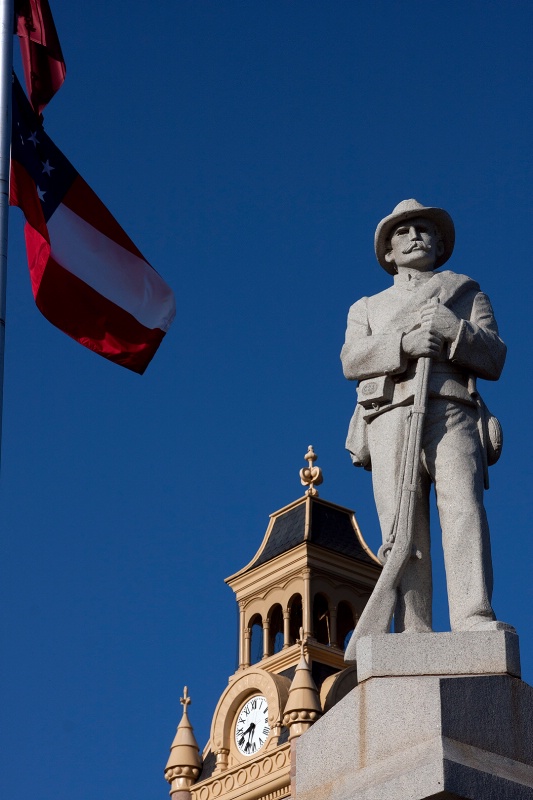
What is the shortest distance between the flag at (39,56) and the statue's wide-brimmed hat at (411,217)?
4417 millimetres

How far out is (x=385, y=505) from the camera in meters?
11.7

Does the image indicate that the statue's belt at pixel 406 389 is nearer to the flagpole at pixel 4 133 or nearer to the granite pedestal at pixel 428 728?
the granite pedestal at pixel 428 728

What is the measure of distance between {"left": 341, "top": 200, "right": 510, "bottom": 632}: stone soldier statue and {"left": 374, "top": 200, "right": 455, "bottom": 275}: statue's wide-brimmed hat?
0.03 ft

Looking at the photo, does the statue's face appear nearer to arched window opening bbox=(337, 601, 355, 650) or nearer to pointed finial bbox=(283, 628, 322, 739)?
pointed finial bbox=(283, 628, 322, 739)

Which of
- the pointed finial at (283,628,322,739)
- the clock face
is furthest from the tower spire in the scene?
the pointed finial at (283,628,322,739)

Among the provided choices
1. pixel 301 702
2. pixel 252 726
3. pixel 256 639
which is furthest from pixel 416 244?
pixel 256 639

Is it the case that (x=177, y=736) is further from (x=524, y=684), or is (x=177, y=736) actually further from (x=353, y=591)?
(x=524, y=684)

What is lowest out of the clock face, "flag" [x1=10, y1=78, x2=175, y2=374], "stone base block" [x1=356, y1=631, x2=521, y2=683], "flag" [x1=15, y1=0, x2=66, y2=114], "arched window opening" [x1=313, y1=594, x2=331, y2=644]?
"stone base block" [x1=356, y1=631, x2=521, y2=683]

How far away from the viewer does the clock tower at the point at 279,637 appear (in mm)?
69562

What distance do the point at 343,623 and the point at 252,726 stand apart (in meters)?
6.33

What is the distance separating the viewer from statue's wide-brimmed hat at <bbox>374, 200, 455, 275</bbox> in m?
12.5

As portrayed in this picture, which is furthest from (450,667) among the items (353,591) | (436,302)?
(353,591)

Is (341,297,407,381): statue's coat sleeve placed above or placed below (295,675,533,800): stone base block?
above

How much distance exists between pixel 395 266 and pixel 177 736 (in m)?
62.9
